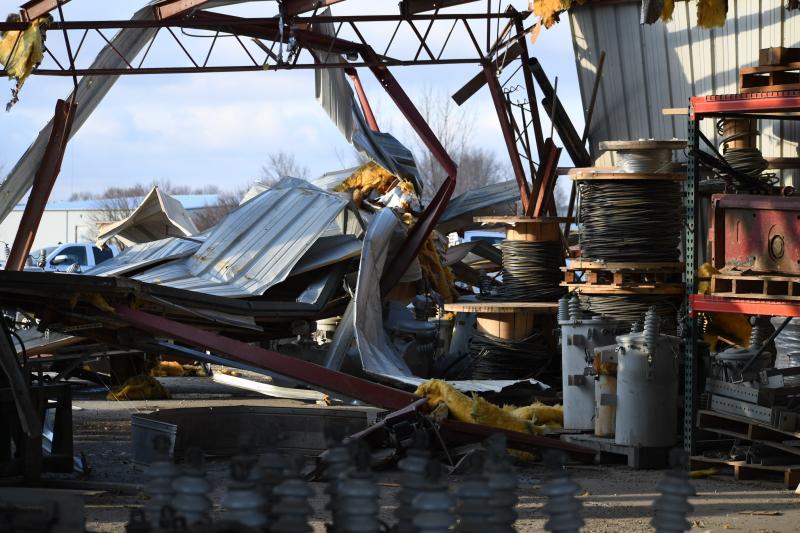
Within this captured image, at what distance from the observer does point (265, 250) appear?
1658cm

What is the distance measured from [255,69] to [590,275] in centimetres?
639

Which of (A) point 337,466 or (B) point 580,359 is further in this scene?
(B) point 580,359

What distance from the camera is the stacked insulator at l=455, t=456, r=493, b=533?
4246mm

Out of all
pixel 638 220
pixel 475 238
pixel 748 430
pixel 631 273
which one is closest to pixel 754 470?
pixel 748 430

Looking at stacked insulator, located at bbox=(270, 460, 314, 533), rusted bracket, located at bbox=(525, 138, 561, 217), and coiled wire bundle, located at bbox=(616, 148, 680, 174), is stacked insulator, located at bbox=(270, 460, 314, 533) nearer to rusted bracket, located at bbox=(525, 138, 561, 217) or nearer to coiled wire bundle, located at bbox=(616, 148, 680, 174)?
coiled wire bundle, located at bbox=(616, 148, 680, 174)

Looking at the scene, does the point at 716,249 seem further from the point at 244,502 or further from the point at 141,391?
the point at 141,391

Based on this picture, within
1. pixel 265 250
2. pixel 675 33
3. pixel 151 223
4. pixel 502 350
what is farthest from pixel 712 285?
pixel 151 223

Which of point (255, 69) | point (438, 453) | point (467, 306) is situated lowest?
point (438, 453)

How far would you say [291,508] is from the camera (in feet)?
13.6

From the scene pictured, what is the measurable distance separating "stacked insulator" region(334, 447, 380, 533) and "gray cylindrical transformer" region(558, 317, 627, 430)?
23.5 ft

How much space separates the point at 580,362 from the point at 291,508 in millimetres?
7478

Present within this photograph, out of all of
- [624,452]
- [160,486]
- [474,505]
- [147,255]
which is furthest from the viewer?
[147,255]

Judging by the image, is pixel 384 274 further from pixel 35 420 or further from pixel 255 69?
pixel 35 420

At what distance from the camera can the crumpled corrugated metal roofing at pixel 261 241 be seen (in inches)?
624
